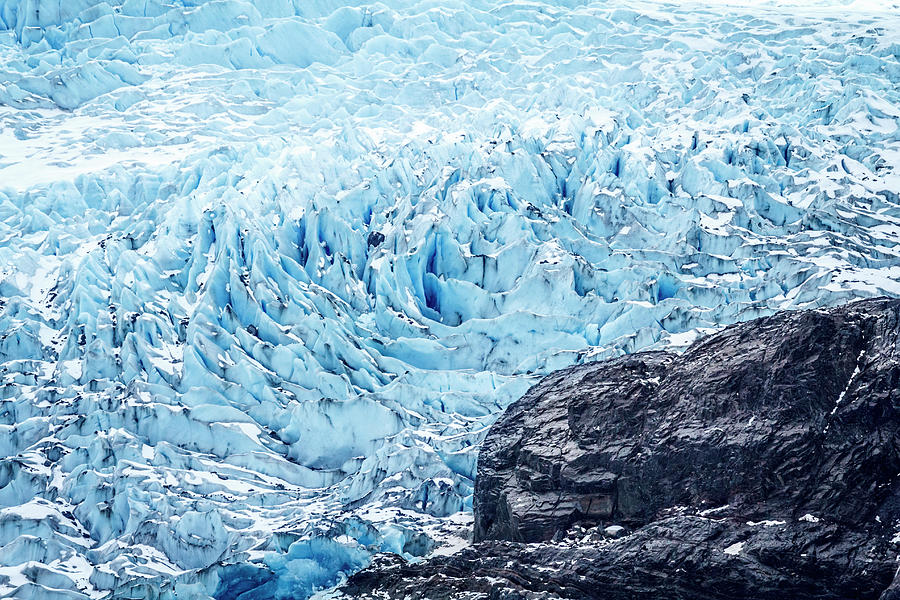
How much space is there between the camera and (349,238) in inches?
914

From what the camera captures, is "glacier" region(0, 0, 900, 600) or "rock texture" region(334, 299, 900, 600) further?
"glacier" region(0, 0, 900, 600)

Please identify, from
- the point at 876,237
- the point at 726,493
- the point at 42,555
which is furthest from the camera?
the point at 876,237

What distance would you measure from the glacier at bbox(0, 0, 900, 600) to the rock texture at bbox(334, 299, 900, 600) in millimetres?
2106

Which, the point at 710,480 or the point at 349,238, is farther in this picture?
the point at 349,238

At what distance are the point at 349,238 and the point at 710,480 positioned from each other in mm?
13292

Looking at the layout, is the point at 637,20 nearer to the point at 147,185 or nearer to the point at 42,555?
the point at 147,185

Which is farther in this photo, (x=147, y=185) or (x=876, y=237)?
(x=147, y=185)

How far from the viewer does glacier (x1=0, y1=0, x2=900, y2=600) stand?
16.3 metres

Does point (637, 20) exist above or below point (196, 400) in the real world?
Answer: above

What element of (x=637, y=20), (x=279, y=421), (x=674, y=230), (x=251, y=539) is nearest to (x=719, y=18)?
(x=637, y=20)

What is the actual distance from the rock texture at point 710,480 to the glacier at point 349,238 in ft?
6.91

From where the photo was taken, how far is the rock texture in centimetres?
1030

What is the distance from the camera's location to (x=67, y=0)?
114 feet

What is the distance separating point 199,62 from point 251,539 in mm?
21503
